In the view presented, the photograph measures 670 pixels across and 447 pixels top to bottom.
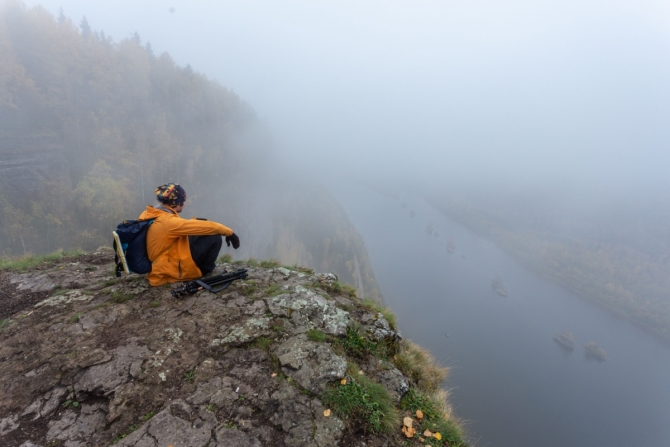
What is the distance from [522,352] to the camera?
69.7 meters

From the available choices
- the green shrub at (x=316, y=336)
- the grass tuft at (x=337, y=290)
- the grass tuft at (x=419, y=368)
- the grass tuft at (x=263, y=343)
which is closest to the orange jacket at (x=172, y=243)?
the grass tuft at (x=263, y=343)

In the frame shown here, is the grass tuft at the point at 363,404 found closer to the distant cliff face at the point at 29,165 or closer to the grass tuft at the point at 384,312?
the grass tuft at the point at 384,312

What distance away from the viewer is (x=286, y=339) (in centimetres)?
424

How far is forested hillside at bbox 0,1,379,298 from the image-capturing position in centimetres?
4469

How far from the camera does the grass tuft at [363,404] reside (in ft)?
10.4

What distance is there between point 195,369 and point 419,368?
11.4 feet

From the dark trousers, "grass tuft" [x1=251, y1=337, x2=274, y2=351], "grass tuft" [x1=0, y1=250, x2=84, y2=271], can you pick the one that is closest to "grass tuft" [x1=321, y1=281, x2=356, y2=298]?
"grass tuft" [x1=251, y1=337, x2=274, y2=351]

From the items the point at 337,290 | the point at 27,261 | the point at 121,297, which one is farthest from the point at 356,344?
the point at 27,261

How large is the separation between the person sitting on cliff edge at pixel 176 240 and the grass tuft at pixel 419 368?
357cm

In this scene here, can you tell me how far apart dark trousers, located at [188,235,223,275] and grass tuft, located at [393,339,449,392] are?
386cm

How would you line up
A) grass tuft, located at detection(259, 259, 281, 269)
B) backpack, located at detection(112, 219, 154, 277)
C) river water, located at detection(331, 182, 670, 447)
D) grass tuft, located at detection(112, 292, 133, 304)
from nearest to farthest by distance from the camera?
backpack, located at detection(112, 219, 154, 277), grass tuft, located at detection(112, 292, 133, 304), grass tuft, located at detection(259, 259, 281, 269), river water, located at detection(331, 182, 670, 447)

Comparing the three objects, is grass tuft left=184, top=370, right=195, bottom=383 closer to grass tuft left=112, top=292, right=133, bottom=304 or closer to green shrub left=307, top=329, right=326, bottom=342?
green shrub left=307, top=329, right=326, bottom=342

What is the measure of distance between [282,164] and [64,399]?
425ft

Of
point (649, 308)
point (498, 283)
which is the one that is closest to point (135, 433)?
point (498, 283)
